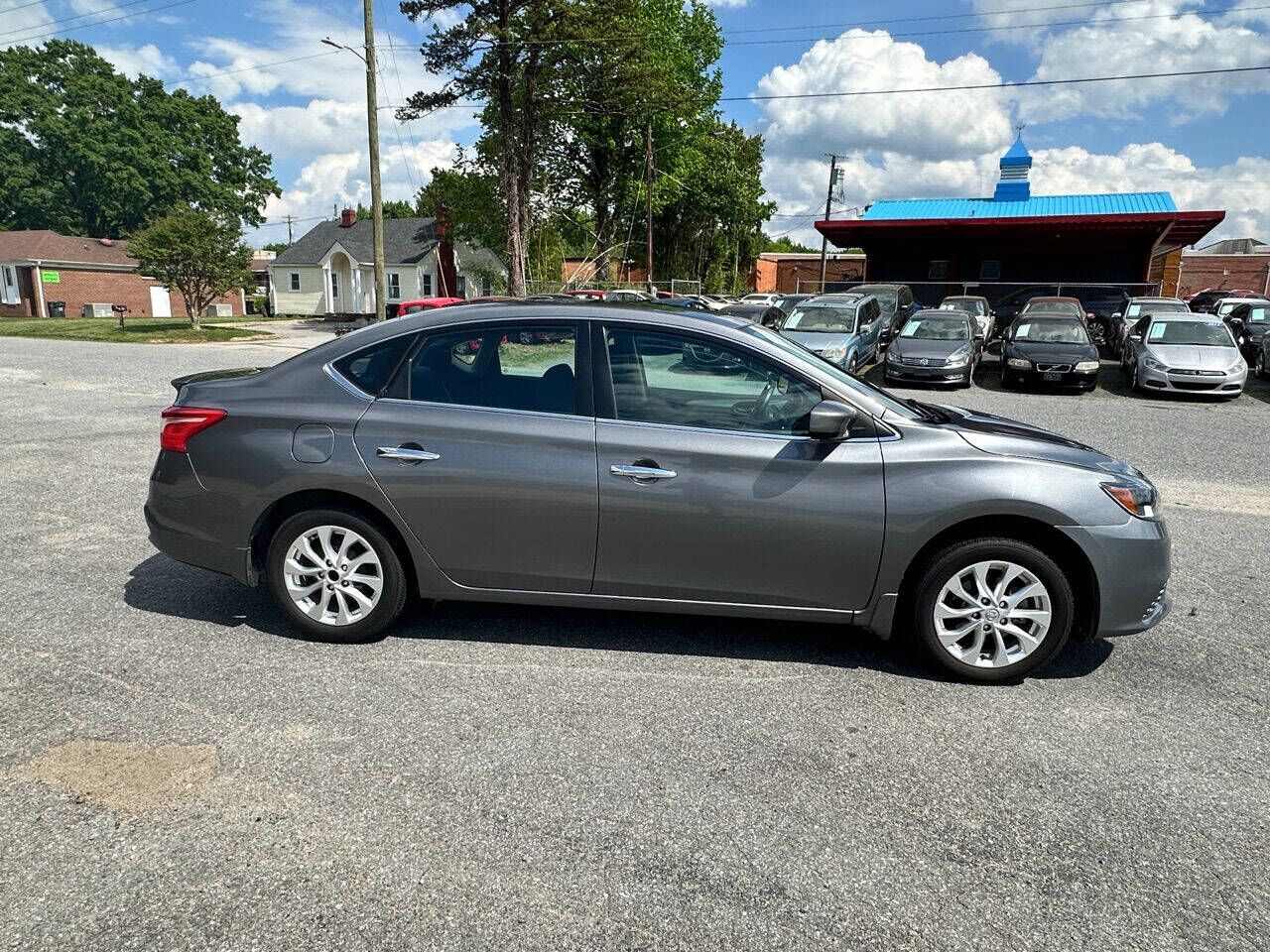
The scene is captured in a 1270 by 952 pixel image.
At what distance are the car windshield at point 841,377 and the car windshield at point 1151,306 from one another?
2201 centimetres

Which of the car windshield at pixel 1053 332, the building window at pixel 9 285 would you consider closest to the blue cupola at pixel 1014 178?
the car windshield at pixel 1053 332

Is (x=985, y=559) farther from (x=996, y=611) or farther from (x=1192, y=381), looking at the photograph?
(x=1192, y=381)

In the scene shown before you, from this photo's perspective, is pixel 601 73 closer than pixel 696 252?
Yes

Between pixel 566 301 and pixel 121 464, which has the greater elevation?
pixel 566 301

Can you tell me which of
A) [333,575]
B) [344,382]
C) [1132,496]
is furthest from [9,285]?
[1132,496]

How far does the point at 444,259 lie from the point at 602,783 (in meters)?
53.1

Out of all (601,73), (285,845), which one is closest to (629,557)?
(285,845)

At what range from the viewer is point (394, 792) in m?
3.13

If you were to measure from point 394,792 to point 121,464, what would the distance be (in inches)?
274

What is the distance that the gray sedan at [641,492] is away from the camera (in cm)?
396

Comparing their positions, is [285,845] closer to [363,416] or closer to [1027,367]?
[363,416]

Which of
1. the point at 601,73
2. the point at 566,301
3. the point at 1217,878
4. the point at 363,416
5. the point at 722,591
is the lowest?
the point at 1217,878

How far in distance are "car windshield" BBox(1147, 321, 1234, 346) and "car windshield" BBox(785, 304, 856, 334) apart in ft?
19.4

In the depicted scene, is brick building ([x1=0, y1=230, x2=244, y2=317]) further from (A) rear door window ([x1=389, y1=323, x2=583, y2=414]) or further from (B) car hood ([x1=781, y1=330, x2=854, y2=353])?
(A) rear door window ([x1=389, y1=323, x2=583, y2=414])
